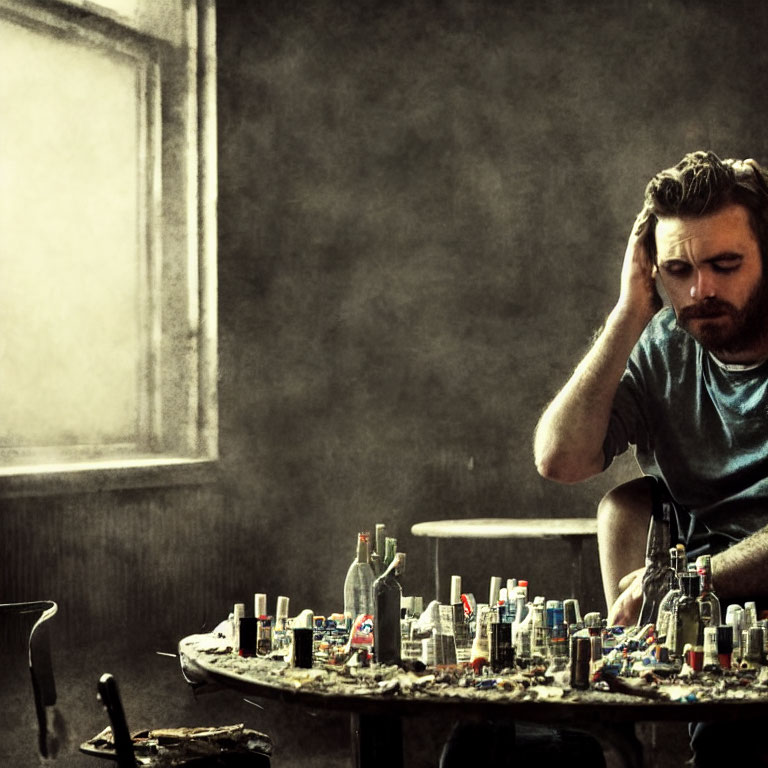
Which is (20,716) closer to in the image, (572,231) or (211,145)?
(211,145)

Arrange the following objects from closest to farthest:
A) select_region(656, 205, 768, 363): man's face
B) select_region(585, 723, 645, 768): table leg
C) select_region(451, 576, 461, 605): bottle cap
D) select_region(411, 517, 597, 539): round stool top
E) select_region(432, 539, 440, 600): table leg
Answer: select_region(585, 723, 645, 768): table leg → select_region(451, 576, 461, 605): bottle cap → select_region(656, 205, 768, 363): man's face → select_region(411, 517, 597, 539): round stool top → select_region(432, 539, 440, 600): table leg

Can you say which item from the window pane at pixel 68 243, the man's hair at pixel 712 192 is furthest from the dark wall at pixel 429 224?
the man's hair at pixel 712 192

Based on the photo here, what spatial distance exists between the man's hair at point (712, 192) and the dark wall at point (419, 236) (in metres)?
1.14

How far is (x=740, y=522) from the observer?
276 centimetres

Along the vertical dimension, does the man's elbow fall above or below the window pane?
below

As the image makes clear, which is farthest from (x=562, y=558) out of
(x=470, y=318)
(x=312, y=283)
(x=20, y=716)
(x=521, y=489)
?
(x=20, y=716)

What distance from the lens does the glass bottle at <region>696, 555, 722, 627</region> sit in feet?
6.86

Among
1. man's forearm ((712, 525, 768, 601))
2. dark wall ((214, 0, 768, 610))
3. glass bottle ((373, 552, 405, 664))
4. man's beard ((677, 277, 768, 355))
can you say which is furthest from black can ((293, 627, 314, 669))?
dark wall ((214, 0, 768, 610))

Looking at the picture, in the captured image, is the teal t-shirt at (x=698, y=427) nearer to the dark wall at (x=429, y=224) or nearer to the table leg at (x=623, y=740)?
the table leg at (x=623, y=740)

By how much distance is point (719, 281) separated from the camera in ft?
9.59

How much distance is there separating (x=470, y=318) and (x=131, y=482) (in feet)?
4.65

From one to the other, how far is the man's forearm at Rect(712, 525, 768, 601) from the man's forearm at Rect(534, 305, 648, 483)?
0.44 meters

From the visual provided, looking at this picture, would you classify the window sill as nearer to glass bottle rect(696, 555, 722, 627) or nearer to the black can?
the black can

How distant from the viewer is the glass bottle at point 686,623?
207 cm
